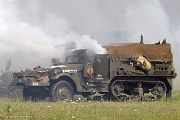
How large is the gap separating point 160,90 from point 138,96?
4.68 feet

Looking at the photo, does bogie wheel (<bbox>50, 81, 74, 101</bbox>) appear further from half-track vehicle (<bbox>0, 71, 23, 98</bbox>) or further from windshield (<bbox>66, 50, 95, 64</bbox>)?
half-track vehicle (<bbox>0, 71, 23, 98</bbox>)

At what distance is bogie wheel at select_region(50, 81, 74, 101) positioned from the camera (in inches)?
858

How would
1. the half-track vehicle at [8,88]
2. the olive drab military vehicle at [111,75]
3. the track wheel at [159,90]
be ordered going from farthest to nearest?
the half-track vehicle at [8,88], the track wheel at [159,90], the olive drab military vehicle at [111,75]

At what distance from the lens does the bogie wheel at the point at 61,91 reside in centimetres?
2178

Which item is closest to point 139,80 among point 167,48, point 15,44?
point 167,48

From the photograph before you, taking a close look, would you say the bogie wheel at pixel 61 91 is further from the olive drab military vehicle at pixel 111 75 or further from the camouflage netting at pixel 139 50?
the camouflage netting at pixel 139 50

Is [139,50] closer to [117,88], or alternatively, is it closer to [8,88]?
[117,88]

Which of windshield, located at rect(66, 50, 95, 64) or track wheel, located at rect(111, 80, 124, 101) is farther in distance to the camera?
windshield, located at rect(66, 50, 95, 64)

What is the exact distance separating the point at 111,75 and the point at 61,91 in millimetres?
2732

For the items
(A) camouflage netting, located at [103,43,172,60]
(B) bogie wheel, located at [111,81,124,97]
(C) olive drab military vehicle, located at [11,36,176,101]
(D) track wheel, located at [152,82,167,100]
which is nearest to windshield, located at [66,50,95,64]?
(C) olive drab military vehicle, located at [11,36,176,101]

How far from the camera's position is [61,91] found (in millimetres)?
22016

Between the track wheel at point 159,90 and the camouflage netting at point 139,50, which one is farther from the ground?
the camouflage netting at point 139,50

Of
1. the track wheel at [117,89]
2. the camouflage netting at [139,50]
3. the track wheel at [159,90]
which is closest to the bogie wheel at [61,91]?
the track wheel at [117,89]

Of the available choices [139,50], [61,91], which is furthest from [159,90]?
[61,91]
